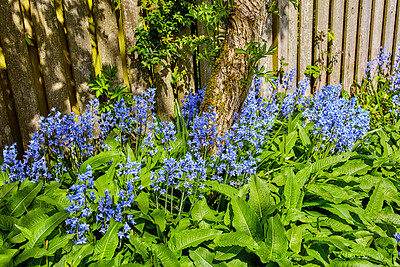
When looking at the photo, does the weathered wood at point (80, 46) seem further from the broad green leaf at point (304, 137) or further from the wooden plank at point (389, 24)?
the wooden plank at point (389, 24)

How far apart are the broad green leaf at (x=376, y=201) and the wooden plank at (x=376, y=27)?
377 cm

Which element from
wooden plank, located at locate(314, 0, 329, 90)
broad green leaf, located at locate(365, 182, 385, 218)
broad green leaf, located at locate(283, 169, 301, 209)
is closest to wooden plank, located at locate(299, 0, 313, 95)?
wooden plank, located at locate(314, 0, 329, 90)

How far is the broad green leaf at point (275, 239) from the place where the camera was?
2297 mm

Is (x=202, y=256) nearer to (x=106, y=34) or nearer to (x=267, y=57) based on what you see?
(x=106, y=34)

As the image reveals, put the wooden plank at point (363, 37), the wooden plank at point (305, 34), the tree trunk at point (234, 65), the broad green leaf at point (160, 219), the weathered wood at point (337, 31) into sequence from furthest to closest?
the wooden plank at point (363, 37)
the weathered wood at point (337, 31)
the wooden plank at point (305, 34)
the tree trunk at point (234, 65)
the broad green leaf at point (160, 219)

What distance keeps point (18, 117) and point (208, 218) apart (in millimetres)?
2171

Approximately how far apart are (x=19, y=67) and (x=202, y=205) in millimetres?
2193

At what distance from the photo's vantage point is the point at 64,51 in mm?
3461

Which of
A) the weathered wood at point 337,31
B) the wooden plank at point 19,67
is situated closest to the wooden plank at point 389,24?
the weathered wood at point 337,31

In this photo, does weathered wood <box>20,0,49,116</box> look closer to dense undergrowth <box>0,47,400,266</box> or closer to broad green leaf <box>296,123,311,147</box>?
dense undergrowth <box>0,47,400,266</box>

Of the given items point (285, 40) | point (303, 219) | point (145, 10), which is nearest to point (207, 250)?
point (303, 219)

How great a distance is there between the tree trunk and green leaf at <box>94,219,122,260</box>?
1466 mm

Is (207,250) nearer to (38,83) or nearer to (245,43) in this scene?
(245,43)

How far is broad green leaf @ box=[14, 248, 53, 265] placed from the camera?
6.84ft
